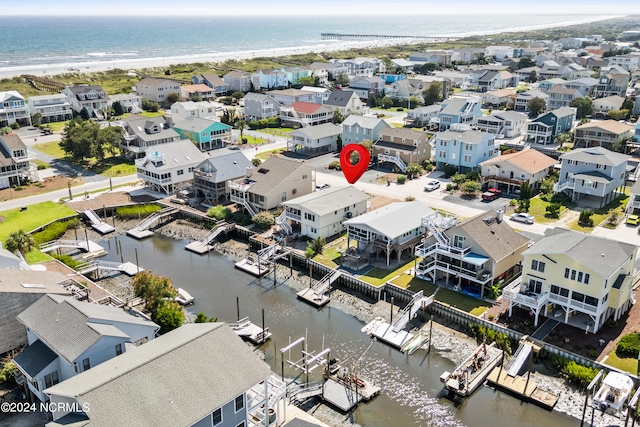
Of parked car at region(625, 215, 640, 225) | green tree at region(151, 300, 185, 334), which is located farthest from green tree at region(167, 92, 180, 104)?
parked car at region(625, 215, 640, 225)

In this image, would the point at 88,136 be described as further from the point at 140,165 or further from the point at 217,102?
the point at 217,102

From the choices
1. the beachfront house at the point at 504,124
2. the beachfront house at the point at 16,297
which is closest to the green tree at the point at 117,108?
the beachfront house at the point at 504,124

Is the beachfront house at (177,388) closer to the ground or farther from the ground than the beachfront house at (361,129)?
closer to the ground

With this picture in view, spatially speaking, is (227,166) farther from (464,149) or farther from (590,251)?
(590,251)

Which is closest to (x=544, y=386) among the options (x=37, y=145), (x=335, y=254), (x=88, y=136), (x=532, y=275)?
(x=532, y=275)

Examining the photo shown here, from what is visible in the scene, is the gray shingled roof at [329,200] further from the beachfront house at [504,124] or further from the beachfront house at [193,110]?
the beachfront house at [193,110]

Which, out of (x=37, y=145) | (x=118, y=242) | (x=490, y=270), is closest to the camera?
(x=490, y=270)
